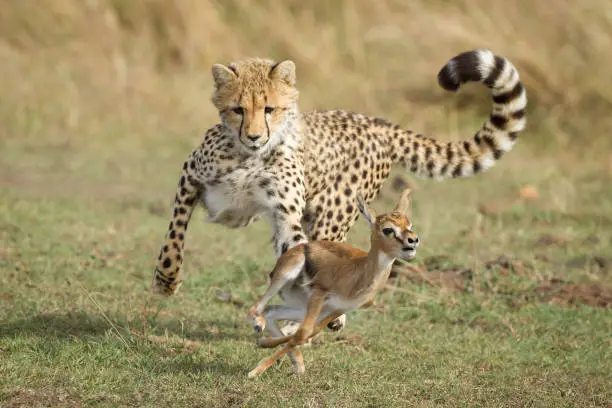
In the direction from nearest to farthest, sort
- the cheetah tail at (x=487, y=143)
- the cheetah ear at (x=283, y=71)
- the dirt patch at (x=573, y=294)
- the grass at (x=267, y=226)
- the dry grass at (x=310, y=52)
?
the grass at (x=267, y=226), the cheetah ear at (x=283, y=71), the cheetah tail at (x=487, y=143), the dirt patch at (x=573, y=294), the dry grass at (x=310, y=52)

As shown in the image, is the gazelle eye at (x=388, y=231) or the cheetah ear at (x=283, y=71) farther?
the cheetah ear at (x=283, y=71)

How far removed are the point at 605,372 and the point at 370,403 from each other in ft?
3.99

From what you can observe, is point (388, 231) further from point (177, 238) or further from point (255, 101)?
point (177, 238)

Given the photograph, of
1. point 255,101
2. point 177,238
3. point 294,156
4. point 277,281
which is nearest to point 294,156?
point 294,156

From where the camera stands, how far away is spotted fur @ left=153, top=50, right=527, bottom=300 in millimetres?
4828

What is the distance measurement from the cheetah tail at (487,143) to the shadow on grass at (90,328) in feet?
4.23

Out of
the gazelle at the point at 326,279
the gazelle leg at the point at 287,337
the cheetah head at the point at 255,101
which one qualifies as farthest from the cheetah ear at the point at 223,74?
the gazelle leg at the point at 287,337

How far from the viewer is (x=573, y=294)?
586cm

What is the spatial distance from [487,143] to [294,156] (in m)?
1.07

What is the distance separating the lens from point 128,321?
4.69m

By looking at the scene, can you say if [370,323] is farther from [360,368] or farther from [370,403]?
[370,403]

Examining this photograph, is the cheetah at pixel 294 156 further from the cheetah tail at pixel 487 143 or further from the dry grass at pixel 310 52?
the dry grass at pixel 310 52

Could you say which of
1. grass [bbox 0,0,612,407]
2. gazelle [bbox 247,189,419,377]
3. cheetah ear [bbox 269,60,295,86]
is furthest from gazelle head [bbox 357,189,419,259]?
cheetah ear [bbox 269,60,295,86]

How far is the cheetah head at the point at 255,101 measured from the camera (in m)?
4.76
